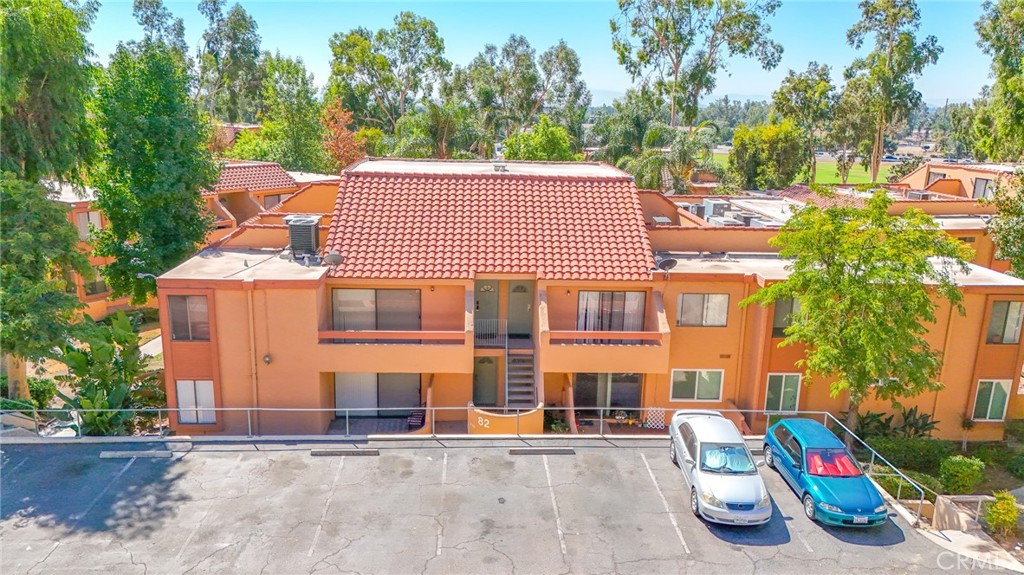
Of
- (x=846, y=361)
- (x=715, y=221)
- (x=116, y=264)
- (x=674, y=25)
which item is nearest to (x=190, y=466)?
(x=116, y=264)

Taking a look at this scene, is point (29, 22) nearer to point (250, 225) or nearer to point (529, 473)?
point (250, 225)

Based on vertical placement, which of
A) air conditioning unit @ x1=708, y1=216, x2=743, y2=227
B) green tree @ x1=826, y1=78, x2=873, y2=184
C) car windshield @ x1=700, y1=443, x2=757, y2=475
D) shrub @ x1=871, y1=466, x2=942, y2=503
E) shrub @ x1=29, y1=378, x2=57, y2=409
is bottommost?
shrub @ x1=29, y1=378, x2=57, y2=409

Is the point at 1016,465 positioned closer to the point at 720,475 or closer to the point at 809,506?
the point at 809,506

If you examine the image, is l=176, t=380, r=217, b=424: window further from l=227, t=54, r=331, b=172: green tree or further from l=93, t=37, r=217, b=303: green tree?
l=227, t=54, r=331, b=172: green tree

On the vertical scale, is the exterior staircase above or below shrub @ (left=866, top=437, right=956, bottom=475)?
above

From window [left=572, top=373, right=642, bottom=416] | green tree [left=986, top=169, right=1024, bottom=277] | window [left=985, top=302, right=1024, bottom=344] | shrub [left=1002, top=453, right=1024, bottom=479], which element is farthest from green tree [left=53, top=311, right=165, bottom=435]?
green tree [left=986, top=169, right=1024, bottom=277]

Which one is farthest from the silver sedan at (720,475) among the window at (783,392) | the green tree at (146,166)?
the green tree at (146,166)

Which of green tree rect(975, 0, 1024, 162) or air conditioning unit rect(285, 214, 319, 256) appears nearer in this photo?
air conditioning unit rect(285, 214, 319, 256)
